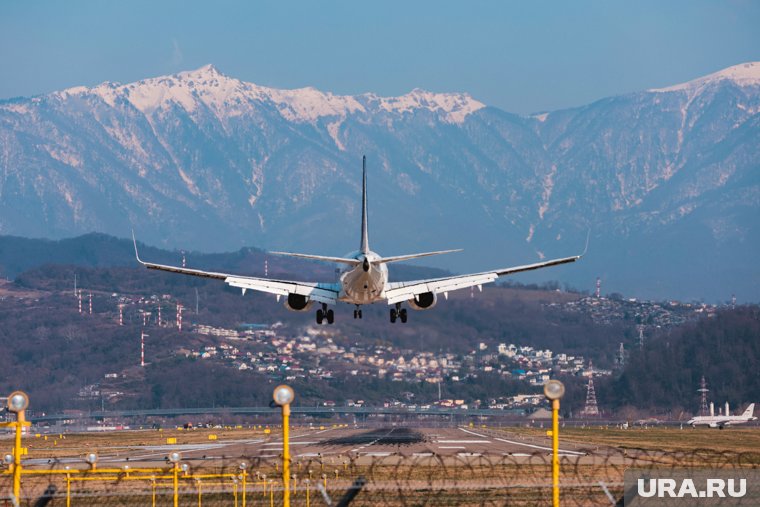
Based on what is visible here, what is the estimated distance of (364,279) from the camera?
8888cm

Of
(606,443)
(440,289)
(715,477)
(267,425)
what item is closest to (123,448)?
(440,289)

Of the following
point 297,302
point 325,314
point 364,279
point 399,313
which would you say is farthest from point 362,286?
point 325,314

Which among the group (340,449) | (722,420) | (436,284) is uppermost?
(436,284)

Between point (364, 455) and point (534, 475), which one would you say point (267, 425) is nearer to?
point (364, 455)

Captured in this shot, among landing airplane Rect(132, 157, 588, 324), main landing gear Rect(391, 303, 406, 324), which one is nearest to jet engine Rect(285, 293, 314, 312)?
landing airplane Rect(132, 157, 588, 324)

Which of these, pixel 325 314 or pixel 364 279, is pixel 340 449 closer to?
pixel 364 279

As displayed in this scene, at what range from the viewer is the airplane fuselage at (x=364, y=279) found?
290 feet

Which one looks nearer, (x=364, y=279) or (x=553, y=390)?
(x=553, y=390)

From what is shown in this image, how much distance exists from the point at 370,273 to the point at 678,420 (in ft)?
379

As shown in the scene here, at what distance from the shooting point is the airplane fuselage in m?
88.3

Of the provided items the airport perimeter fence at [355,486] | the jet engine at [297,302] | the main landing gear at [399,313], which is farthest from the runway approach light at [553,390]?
the main landing gear at [399,313]

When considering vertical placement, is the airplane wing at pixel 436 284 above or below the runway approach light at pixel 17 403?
above

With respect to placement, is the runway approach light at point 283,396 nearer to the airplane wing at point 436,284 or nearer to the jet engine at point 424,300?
the airplane wing at point 436,284

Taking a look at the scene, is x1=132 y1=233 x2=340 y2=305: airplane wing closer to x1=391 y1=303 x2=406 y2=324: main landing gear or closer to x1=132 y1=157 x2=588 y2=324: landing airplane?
x1=132 y1=157 x2=588 y2=324: landing airplane
